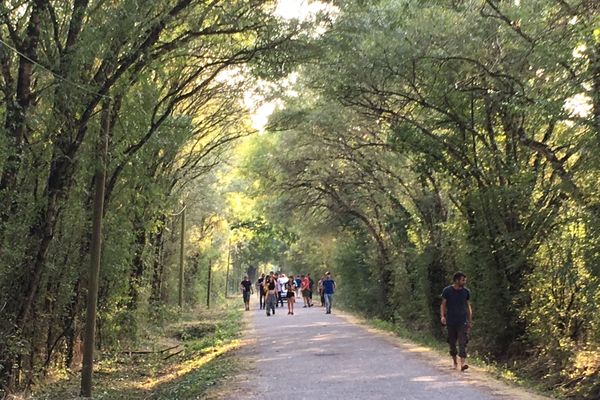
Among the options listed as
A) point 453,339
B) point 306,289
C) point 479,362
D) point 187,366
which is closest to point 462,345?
point 453,339

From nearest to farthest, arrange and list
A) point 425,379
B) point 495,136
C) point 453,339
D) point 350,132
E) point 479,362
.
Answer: point 425,379 < point 453,339 < point 479,362 < point 495,136 < point 350,132

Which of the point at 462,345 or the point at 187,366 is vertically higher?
the point at 462,345

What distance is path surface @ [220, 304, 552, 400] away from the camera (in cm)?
902

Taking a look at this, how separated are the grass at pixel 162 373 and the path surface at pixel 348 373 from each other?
0.76m

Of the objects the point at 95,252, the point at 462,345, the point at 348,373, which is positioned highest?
the point at 95,252

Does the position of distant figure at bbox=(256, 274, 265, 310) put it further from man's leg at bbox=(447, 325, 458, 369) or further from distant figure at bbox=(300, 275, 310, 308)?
man's leg at bbox=(447, 325, 458, 369)

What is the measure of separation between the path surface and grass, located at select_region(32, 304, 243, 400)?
76cm

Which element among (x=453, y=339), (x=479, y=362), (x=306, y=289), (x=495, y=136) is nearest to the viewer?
(x=453, y=339)

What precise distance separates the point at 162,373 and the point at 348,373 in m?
6.25

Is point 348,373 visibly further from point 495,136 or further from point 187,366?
point 495,136

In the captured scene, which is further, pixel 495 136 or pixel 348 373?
pixel 495 136

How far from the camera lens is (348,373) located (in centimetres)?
1091

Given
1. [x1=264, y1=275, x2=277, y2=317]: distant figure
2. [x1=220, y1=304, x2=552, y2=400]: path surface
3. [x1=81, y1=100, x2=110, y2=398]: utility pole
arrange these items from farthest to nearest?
[x1=264, y1=275, x2=277, y2=317]: distant figure → [x1=81, y1=100, x2=110, y2=398]: utility pole → [x1=220, y1=304, x2=552, y2=400]: path surface

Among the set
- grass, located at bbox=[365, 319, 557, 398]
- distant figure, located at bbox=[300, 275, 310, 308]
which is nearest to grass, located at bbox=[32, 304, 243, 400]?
grass, located at bbox=[365, 319, 557, 398]
